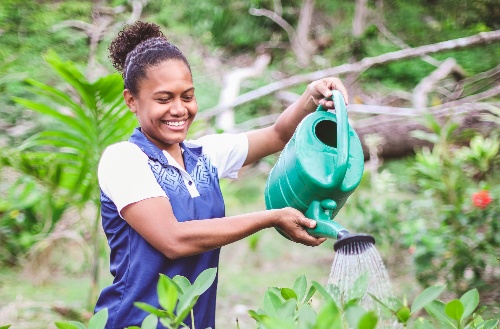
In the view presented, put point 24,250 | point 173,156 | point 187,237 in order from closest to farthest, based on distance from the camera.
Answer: point 187,237 < point 173,156 < point 24,250

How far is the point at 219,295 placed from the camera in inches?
151

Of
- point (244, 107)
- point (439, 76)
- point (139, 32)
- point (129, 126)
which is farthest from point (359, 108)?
point (139, 32)

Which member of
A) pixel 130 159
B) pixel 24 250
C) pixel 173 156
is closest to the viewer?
pixel 130 159

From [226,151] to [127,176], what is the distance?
48 centimetres

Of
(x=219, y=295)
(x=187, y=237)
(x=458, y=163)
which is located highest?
(x=187, y=237)

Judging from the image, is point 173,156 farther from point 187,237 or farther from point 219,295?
point 219,295

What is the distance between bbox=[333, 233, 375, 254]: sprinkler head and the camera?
1308 millimetres

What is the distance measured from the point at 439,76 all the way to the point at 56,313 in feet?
11.9

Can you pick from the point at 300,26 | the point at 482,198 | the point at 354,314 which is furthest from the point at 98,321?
the point at 300,26

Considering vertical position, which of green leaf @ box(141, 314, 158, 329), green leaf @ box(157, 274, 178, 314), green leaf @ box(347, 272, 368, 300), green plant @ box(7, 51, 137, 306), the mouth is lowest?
green plant @ box(7, 51, 137, 306)

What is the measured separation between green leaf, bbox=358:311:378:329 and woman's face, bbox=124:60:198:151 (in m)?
0.94

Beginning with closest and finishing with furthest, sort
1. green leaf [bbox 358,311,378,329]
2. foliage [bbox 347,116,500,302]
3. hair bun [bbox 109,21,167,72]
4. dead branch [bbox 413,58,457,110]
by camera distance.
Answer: green leaf [bbox 358,311,378,329], hair bun [bbox 109,21,167,72], foliage [bbox 347,116,500,302], dead branch [bbox 413,58,457,110]

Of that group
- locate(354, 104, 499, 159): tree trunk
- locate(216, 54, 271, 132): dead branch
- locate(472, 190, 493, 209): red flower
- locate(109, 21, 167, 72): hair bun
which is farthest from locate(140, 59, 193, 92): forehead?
locate(354, 104, 499, 159): tree trunk

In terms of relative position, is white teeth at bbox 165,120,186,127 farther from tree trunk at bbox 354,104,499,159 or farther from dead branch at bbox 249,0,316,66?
dead branch at bbox 249,0,316,66
